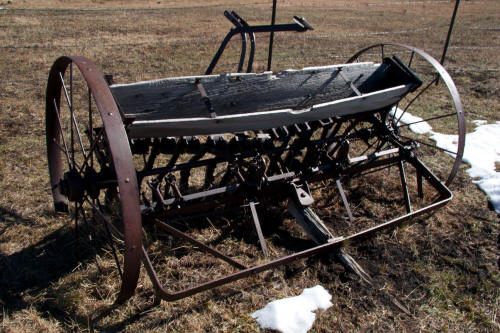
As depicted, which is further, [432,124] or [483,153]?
[432,124]

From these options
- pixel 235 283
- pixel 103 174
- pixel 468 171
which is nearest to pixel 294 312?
pixel 235 283

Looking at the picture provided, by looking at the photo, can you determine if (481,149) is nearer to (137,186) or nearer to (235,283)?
(235,283)

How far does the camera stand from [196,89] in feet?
10.2

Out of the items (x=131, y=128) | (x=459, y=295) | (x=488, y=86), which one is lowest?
(x=459, y=295)

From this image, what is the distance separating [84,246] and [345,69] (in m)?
2.73

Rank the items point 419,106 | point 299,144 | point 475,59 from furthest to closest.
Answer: point 475,59 < point 419,106 < point 299,144

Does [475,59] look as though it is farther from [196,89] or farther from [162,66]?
[196,89]

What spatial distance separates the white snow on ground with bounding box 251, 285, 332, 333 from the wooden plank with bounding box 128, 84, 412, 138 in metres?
1.24

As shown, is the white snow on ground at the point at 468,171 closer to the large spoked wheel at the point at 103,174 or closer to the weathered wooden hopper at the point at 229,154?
the weathered wooden hopper at the point at 229,154

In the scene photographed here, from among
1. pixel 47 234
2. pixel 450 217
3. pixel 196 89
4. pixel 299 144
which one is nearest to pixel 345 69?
pixel 299 144

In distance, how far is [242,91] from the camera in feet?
11.0

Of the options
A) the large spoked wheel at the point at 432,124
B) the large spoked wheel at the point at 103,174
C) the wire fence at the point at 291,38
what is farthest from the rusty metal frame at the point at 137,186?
the wire fence at the point at 291,38

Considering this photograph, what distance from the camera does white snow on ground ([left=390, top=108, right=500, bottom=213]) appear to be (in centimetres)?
421

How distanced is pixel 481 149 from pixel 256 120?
368cm
